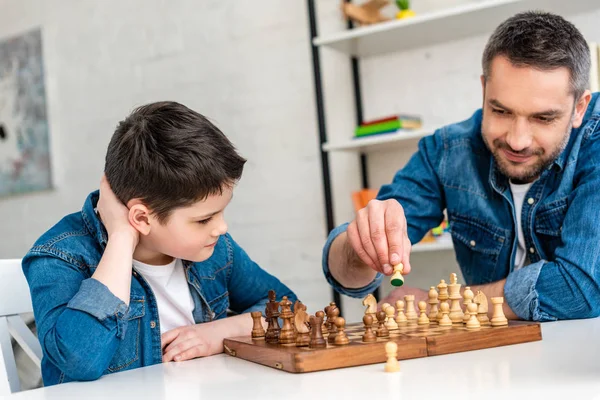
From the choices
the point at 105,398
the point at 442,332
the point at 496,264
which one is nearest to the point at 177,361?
the point at 105,398

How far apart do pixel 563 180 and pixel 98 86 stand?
2821 millimetres

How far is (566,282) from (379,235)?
439mm

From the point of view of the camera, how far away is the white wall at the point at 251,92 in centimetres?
294

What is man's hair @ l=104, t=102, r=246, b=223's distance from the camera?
1384mm

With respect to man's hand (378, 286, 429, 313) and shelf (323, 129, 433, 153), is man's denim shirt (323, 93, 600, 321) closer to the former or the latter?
man's hand (378, 286, 429, 313)

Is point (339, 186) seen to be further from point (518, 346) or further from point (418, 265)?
point (518, 346)

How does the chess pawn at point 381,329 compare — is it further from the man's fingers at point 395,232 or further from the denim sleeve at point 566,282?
the denim sleeve at point 566,282

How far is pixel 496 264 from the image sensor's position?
5.94 feet

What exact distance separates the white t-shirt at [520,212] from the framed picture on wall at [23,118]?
2.98 metres

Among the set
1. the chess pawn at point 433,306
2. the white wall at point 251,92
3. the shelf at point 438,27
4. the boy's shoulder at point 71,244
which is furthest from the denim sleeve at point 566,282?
the white wall at point 251,92

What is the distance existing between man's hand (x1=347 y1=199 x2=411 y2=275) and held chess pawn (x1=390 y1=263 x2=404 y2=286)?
0.03ft

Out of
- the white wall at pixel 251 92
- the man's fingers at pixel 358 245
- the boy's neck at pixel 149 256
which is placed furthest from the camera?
the white wall at pixel 251 92

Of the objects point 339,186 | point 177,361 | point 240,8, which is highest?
point 240,8

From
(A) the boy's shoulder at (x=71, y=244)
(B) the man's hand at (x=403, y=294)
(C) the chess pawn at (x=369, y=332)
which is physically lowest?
(B) the man's hand at (x=403, y=294)
